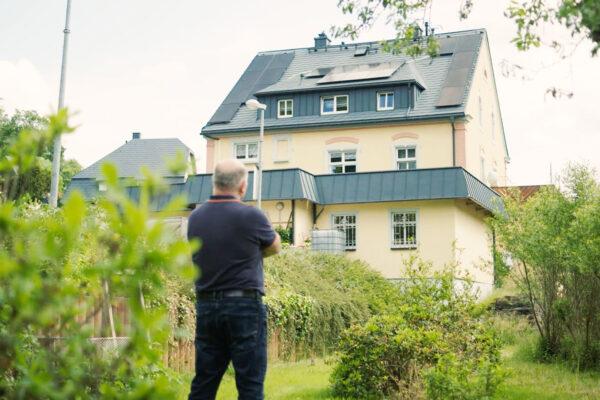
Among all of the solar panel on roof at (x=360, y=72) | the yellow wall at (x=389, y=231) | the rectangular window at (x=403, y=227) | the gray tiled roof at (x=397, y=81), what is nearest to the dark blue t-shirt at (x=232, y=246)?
the yellow wall at (x=389, y=231)

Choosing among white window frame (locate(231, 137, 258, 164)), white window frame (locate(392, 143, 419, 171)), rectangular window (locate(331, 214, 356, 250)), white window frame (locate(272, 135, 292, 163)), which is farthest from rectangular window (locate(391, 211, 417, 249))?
white window frame (locate(231, 137, 258, 164))

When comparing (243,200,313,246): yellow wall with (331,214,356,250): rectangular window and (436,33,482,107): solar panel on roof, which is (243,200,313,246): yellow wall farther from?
(436,33,482,107): solar panel on roof

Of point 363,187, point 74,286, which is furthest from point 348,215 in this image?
point 74,286

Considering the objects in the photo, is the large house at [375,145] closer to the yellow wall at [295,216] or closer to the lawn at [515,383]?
the yellow wall at [295,216]

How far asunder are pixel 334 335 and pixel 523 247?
15.8ft

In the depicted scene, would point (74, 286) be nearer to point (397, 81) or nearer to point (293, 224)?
point (293, 224)

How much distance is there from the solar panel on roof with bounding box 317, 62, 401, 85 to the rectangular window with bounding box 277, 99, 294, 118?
165 centimetres

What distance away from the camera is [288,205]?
84.0ft

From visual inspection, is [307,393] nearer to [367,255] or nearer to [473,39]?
[367,255]

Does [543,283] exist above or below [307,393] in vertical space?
above

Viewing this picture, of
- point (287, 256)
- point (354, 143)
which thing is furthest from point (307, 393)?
point (354, 143)

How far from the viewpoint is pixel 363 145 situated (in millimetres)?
30719

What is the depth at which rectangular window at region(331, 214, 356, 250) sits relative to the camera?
87.0ft

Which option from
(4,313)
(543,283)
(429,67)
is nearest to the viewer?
(4,313)
